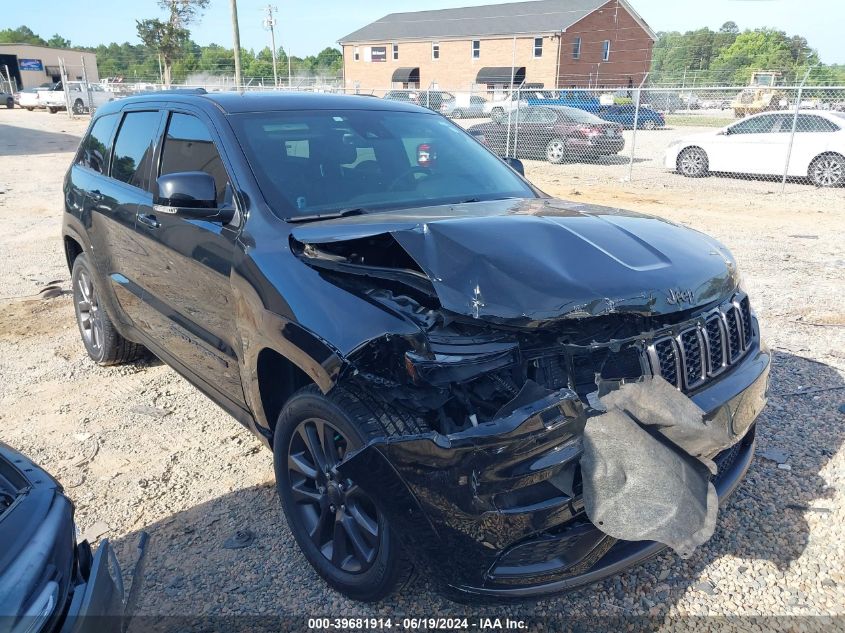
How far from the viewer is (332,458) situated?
2.57 m

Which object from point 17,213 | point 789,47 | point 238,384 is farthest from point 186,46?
point 789,47

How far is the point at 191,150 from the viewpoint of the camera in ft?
11.8

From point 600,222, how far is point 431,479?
4.88 ft

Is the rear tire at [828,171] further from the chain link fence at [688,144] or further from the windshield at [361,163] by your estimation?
the windshield at [361,163]

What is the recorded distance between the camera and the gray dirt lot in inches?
106

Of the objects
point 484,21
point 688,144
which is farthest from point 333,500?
point 484,21

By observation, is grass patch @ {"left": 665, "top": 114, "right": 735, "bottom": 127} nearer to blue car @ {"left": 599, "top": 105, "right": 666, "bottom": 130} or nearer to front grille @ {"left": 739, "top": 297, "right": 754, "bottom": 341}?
blue car @ {"left": 599, "top": 105, "right": 666, "bottom": 130}

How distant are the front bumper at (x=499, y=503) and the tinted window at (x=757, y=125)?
14641 mm

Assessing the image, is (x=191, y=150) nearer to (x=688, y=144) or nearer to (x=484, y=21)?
(x=688, y=144)

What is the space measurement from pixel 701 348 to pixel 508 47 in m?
50.4

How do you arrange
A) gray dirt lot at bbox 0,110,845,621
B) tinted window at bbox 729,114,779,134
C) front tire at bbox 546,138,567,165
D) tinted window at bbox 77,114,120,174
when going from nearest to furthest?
gray dirt lot at bbox 0,110,845,621, tinted window at bbox 77,114,120,174, tinted window at bbox 729,114,779,134, front tire at bbox 546,138,567,165

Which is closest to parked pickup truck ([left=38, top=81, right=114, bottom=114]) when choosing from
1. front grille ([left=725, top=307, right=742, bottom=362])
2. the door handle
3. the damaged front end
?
the door handle

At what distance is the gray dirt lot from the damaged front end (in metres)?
0.30

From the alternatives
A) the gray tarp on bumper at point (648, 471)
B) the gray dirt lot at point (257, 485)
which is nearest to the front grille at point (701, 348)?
the gray tarp on bumper at point (648, 471)
